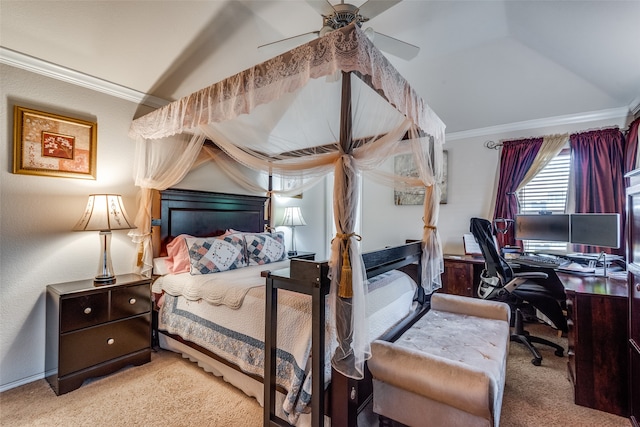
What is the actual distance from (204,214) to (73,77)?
1.69 metres

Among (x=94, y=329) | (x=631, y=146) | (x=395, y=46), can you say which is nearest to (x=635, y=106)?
(x=631, y=146)

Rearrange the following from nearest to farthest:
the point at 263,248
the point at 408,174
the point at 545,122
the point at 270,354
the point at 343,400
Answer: the point at 343,400, the point at 270,354, the point at 263,248, the point at 545,122, the point at 408,174

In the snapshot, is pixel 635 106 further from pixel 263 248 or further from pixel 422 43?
pixel 263 248

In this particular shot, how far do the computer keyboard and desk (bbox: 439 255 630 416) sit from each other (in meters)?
0.77

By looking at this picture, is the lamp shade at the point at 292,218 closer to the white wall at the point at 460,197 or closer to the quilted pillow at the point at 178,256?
the white wall at the point at 460,197

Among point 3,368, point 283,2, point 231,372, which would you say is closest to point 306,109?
point 283,2

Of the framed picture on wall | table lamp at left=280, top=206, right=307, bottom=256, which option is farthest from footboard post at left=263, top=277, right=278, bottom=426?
the framed picture on wall

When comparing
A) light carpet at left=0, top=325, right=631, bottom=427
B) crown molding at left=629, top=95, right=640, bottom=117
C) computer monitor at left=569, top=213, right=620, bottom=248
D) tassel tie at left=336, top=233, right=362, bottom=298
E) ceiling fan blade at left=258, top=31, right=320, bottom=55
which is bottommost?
light carpet at left=0, top=325, right=631, bottom=427

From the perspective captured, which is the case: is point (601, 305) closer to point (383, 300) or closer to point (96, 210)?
point (383, 300)

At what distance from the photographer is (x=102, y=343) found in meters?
2.35

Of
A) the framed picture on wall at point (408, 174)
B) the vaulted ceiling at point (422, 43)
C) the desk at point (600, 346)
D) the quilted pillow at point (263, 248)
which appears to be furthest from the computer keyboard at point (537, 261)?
the quilted pillow at point (263, 248)

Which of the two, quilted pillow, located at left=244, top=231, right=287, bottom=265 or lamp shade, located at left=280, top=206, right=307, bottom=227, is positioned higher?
lamp shade, located at left=280, top=206, right=307, bottom=227

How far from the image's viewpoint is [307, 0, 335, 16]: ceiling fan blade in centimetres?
181

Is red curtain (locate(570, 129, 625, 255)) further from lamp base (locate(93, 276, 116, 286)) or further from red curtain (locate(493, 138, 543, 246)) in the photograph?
lamp base (locate(93, 276, 116, 286))
